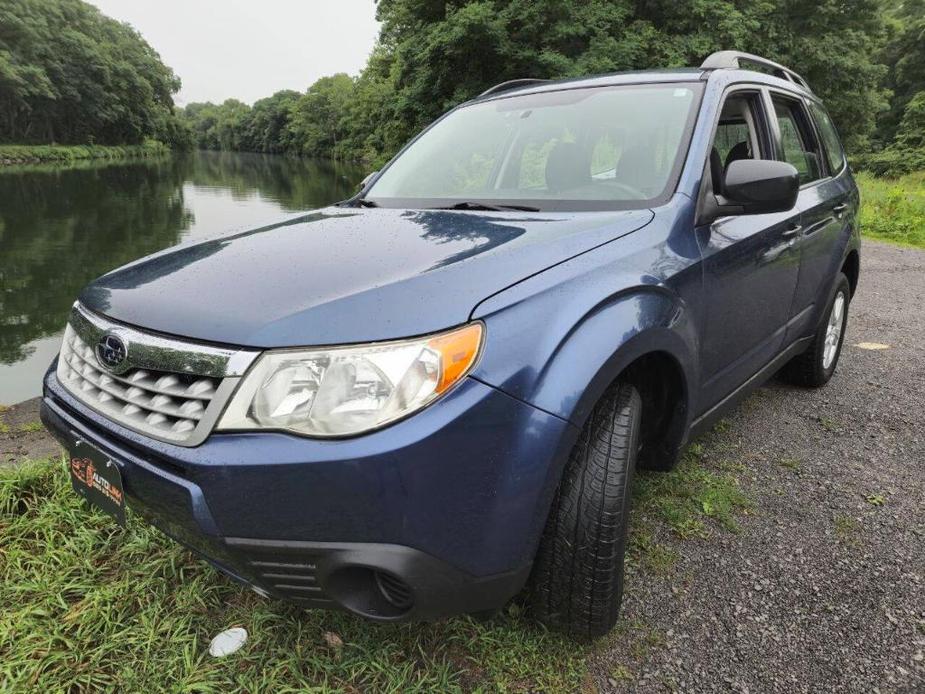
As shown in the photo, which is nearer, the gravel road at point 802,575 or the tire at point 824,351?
the gravel road at point 802,575

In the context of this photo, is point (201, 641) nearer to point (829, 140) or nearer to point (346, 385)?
point (346, 385)

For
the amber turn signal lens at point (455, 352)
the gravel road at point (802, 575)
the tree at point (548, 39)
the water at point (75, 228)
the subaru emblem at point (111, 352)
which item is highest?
the tree at point (548, 39)

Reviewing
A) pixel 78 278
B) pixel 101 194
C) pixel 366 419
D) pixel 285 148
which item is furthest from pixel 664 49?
pixel 285 148

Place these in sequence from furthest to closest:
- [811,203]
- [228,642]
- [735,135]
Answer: [811,203] → [735,135] → [228,642]

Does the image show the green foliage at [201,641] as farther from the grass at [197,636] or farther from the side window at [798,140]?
the side window at [798,140]

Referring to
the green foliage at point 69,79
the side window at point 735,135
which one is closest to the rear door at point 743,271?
the side window at point 735,135

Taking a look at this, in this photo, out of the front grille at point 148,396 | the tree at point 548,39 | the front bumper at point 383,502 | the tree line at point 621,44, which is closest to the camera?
the front bumper at point 383,502

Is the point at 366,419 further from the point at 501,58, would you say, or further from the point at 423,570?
the point at 501,58

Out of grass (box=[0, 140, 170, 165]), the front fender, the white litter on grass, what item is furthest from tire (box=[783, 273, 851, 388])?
grass (box=[0, 140, 170, 165])

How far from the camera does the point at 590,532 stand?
1489 millimetres

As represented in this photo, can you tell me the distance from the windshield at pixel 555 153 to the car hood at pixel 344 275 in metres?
0.23

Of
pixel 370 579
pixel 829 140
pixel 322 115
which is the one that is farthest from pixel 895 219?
pixel 322 115

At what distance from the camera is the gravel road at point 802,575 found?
1625mm

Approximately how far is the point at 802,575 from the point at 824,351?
6.10ft
